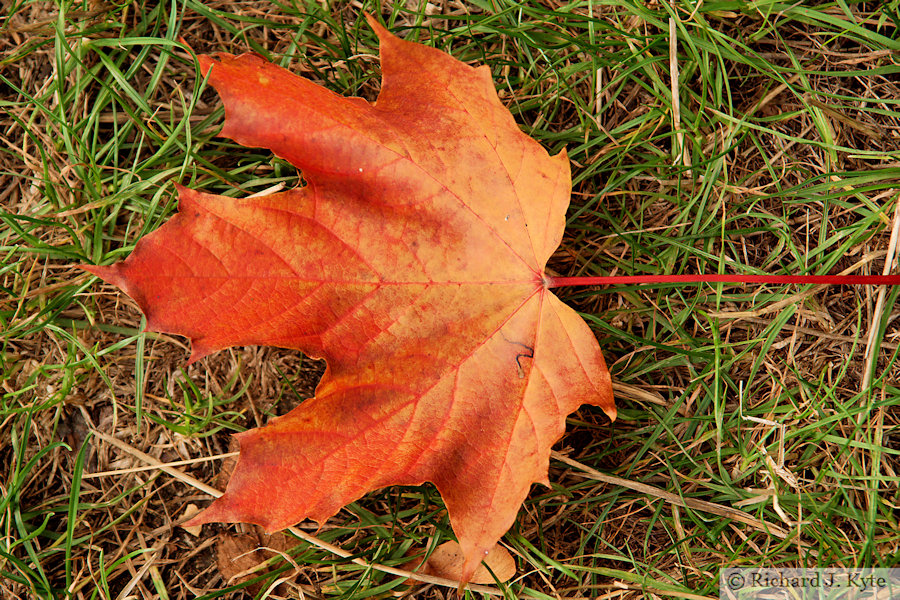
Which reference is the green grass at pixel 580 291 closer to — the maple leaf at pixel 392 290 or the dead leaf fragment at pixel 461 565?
the dead leaf fragment at pixel 461 565

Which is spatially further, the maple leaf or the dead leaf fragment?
the dead leaf fragment

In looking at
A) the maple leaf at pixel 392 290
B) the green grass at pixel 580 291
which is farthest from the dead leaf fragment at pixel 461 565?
the maple leaf at pixel 392 290

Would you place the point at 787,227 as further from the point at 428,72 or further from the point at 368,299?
the point at 368,299

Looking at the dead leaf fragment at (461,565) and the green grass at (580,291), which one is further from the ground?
the green grass at (580,291)

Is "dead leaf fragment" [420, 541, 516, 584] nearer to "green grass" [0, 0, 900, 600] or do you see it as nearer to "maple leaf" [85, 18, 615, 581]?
"green grass" [0, 0, 900, 600]

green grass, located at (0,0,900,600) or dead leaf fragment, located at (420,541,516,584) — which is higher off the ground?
Answer: green grass, located at (0,0,900,600)

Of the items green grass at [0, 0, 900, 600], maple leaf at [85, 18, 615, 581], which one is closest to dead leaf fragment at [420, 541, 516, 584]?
green grass at [0, 0, 900, 600]
